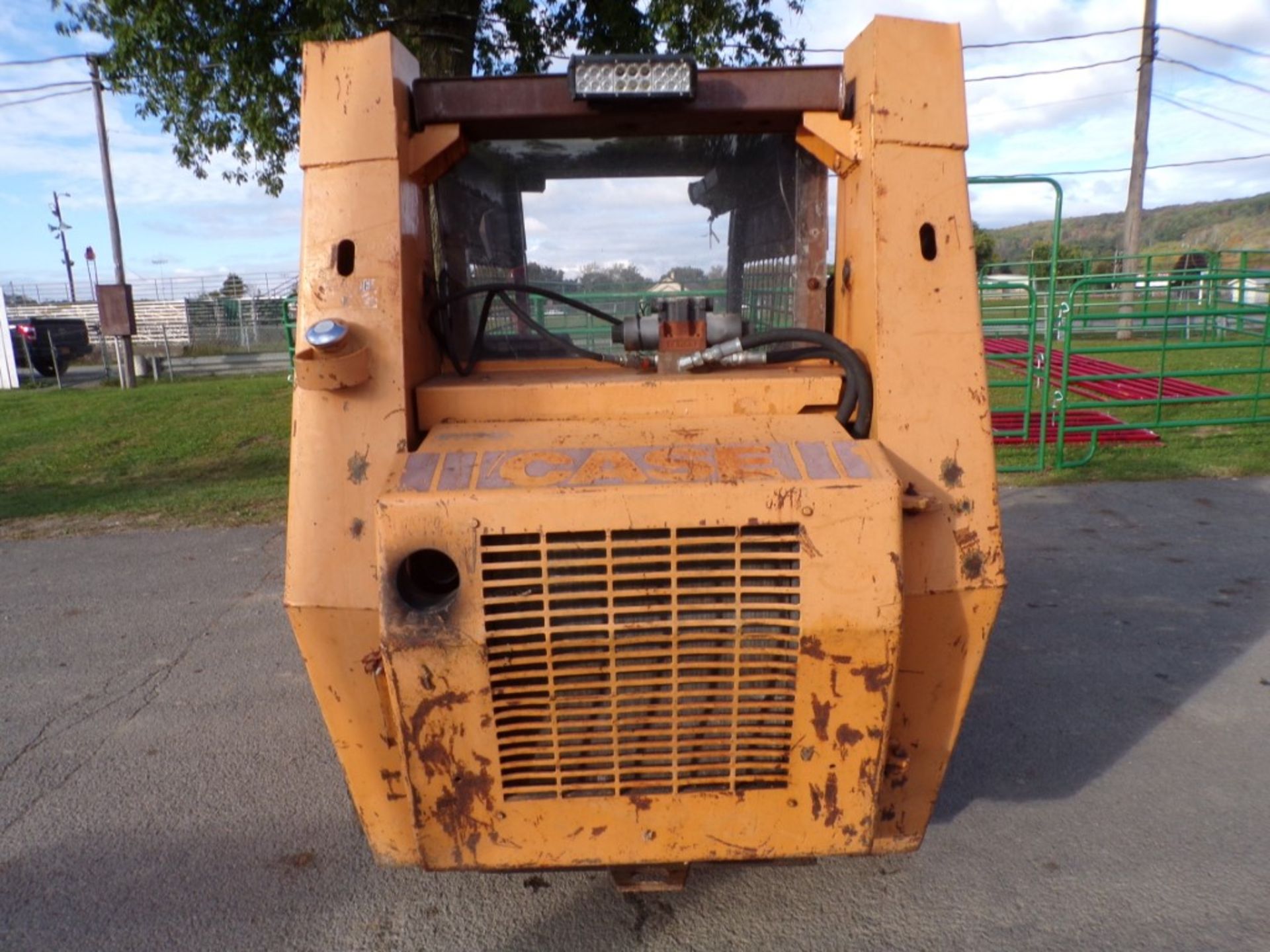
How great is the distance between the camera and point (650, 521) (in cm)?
216

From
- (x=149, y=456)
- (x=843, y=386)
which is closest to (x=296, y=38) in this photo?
(x=149, y=456)

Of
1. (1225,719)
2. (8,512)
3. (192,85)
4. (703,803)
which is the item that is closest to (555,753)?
(703,803)

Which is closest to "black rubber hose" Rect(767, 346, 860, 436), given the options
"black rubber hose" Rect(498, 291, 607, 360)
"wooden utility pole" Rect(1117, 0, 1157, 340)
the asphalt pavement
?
"black rubber hose" Rect(498, 291, 607, 360)

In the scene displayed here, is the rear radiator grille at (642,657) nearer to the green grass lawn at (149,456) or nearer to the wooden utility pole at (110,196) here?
the green grass lawn at (149,456)

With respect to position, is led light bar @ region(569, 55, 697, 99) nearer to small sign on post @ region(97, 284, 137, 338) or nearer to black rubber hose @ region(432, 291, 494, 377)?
black rubber hose @ region(432, 291, 494, 377)

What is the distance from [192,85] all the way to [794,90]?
845 centimetres

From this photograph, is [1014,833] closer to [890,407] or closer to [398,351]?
[890,407]

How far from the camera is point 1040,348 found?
34.4ft

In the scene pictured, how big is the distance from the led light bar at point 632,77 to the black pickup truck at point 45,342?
21.5m

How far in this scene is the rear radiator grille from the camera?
2178 mm

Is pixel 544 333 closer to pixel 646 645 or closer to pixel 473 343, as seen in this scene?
pixel 473 343

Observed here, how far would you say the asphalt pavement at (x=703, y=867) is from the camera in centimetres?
296

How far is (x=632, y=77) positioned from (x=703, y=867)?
2.45 meters

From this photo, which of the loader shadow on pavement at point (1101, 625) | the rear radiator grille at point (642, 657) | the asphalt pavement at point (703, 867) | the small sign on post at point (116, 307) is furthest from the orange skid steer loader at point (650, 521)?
the small sign on post at point (116, 307)
